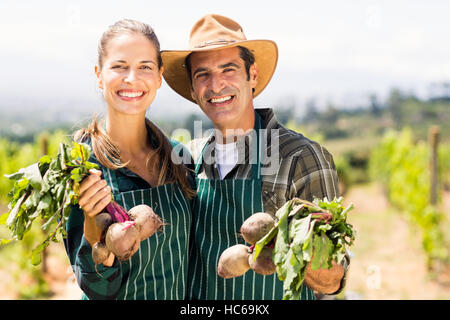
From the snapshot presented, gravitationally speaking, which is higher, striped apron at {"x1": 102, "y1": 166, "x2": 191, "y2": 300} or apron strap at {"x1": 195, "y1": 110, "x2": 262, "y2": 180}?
apron strap at {"x1": 195, "y1": 110, "x2": 262, "y2": 180}

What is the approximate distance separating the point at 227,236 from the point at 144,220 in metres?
0.55

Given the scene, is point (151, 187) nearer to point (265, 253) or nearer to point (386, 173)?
point (265, 253)

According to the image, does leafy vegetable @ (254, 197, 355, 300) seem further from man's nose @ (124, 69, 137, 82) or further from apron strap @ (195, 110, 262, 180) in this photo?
man's nose @ (124, 69, 137, 82)

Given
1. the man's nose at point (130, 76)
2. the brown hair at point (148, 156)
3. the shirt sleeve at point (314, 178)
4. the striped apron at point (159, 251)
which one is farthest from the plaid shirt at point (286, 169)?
the man's nose at point (130, 76)

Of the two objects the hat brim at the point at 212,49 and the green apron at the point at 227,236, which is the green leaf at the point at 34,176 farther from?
the hat brim at the point at 212,49

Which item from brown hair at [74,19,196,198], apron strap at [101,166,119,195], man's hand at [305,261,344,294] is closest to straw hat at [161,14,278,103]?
brown hair at [74,19,196,198]

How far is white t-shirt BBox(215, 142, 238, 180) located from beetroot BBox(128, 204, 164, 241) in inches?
23.9

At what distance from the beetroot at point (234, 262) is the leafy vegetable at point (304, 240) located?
0.10 metres

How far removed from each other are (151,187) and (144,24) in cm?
85

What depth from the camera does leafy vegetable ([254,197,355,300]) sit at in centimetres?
173

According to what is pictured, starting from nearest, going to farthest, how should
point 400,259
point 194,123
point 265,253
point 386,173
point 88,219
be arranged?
point 265,253 < point 88,219 < point 194,123 < point 400,259 < point 386,173

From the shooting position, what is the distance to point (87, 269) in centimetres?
214
